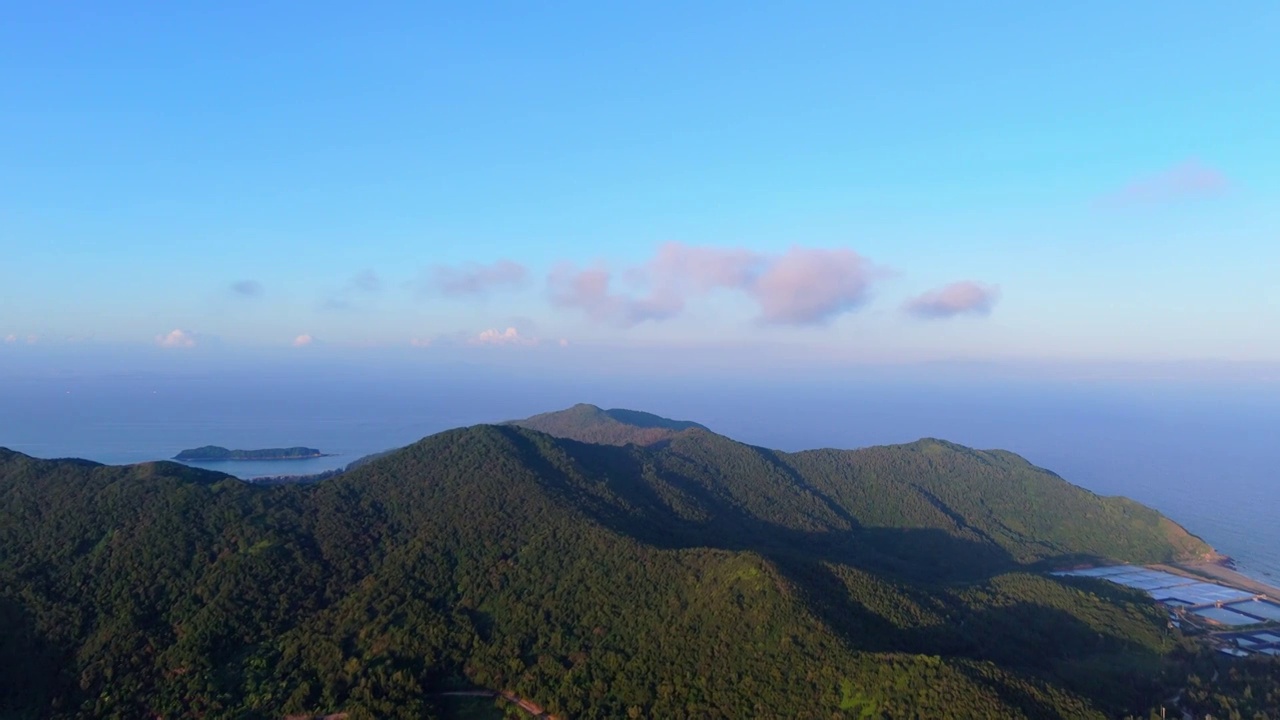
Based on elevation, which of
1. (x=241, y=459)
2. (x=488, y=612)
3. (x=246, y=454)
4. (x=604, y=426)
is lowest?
(x=488, y=612)

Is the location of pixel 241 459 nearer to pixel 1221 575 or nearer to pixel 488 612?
pixel 488 612

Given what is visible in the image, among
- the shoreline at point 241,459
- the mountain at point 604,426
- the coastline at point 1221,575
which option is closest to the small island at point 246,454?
the shoreline at point 241,459

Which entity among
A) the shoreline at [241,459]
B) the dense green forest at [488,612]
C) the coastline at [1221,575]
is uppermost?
the shoreline at [241,459]

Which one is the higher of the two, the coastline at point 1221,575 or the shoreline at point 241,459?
the shoreline at point 241,459

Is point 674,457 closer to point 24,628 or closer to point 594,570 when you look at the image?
point 594,570

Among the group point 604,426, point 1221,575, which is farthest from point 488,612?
point 604,426

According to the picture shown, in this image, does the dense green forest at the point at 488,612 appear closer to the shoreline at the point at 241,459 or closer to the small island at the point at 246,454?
the shoreline at the point at 241,459

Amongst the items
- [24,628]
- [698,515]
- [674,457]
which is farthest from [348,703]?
[674,457]

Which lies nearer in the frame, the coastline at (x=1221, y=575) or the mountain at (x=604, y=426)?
the coastline at (x=1221, y=575)
